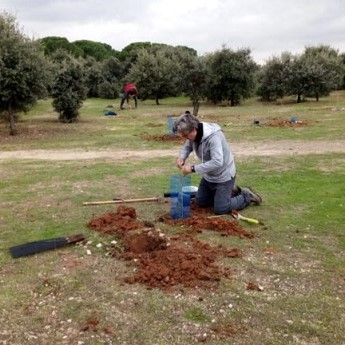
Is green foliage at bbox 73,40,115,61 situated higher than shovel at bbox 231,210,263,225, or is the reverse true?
green foliage at bbox 73,40,115,61

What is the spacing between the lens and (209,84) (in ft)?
101

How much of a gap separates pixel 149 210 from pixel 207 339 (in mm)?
3415

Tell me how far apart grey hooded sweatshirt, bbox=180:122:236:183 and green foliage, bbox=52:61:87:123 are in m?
15.1

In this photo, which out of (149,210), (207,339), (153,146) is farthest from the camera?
(153,146)

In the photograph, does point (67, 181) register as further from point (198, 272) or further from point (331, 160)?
point (331, 160)

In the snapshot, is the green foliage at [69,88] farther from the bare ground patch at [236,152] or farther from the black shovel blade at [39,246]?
the black shovel blade at [39,246]

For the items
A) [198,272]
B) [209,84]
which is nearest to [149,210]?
[198,272]

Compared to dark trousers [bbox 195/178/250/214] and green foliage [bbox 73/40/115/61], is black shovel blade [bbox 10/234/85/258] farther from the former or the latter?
green foliage [bbox 73/40/115/61]

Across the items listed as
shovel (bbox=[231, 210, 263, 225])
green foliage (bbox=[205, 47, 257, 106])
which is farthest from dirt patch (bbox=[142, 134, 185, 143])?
green foliage (bbox=[205, 47, 257, 106])

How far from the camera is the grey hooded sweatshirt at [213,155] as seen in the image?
593 centimetres

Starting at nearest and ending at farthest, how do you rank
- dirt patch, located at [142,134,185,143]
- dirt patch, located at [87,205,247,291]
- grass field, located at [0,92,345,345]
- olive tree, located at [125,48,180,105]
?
grass field, located at [0,92,345,345], dirt patch, located at [87,205,247,291], dirt patch, located at [142,134,185,143], olive tree, located at [125,48,180,105]

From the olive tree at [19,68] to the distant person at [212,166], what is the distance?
10675 millimetres

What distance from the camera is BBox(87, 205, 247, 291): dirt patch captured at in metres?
4.43

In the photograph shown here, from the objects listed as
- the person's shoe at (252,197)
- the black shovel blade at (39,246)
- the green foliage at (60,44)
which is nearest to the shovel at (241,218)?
the person's shoe at (252,197)
